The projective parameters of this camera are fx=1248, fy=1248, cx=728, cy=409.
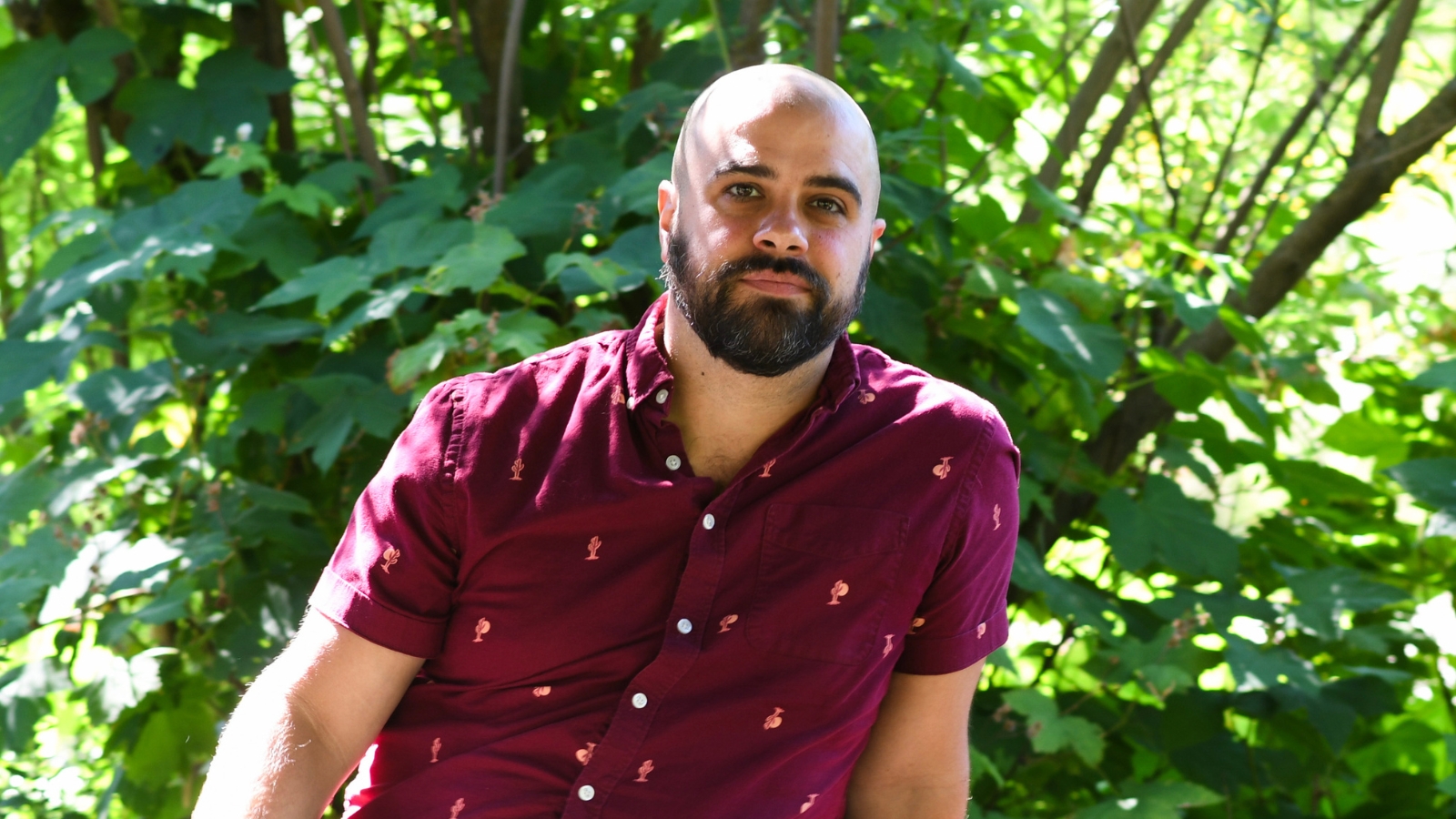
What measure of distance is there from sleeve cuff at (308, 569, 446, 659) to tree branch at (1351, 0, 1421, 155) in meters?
1.97

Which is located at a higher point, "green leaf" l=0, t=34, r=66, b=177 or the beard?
the beard

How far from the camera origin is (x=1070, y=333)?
1947 mm

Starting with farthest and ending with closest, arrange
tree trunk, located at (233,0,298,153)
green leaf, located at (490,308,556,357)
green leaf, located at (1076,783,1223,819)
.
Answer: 1. tree trunk, located at (233,0,298,153)
2. green leaf, located at (1076,783,1223,819)
3. green leaf, located at (490,308,556,357)

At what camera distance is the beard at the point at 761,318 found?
1262 mm

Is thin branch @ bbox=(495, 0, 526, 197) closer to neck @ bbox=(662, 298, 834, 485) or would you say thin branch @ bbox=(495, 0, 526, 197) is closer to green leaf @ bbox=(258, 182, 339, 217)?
green leaf @ bbox=(258, 182, 339, 217)

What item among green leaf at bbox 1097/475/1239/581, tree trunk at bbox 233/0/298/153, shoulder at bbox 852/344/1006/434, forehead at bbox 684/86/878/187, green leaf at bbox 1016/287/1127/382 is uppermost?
forehead at bbox 684/86/878/187

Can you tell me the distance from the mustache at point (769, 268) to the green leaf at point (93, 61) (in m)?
1.66

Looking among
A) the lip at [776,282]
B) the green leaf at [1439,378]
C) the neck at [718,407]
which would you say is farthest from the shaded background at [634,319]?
the lip at [776,282]

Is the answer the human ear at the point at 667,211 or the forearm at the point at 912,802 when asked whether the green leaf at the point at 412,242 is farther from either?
the forearm at the point at 912,802

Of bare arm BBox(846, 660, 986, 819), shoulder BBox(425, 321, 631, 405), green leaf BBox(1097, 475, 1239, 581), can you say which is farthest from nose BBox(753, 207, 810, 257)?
green leaf BBox(1097, 475, 1239, 581)

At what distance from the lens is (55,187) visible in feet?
11.3

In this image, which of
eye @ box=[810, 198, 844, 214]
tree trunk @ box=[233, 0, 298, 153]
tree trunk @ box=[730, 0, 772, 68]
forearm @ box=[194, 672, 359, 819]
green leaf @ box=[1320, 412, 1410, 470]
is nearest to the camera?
forearm @ box=[194, 672, 359, 819]

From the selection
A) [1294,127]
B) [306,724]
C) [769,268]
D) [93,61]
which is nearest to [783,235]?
[769,268]

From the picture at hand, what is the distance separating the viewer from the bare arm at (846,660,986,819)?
1389 mm
